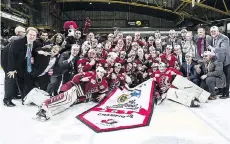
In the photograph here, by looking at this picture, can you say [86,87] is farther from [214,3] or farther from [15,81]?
[214,3]

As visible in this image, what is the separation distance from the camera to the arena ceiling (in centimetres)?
1520

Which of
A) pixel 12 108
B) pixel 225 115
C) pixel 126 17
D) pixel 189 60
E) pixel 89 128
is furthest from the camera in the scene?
pixel 126 17

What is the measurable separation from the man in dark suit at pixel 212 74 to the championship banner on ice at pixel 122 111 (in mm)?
1178

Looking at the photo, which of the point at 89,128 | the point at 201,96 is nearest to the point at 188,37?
the point at 201,96

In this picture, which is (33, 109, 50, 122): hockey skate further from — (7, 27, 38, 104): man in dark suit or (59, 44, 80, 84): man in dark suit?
(59, 44, 80, 84): man in dark suit

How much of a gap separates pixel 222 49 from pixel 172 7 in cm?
1438

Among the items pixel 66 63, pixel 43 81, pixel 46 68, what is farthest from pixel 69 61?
pixel 43 81

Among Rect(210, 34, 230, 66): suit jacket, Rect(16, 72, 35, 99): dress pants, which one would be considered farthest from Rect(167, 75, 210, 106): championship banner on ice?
Rect(16, 72, 35, 99): dress pants

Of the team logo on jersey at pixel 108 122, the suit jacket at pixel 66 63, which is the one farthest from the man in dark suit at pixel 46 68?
the team logo on jersey at pixel 108 122

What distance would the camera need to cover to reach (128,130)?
299 cm

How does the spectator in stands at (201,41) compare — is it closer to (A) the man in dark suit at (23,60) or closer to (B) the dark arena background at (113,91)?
(B) the dark arena background at (113,91)

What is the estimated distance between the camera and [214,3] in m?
15.3

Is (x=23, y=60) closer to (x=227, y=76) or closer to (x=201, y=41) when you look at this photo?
(x=201, y=41)

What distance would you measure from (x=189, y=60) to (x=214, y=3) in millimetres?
11765
